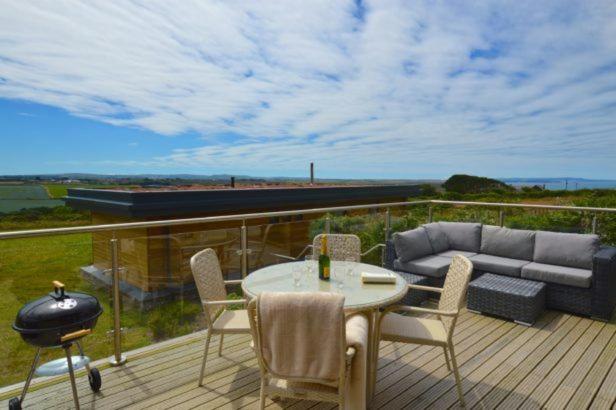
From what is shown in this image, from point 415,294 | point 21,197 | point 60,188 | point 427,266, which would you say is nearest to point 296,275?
point 415,294

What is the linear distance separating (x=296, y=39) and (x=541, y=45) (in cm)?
491

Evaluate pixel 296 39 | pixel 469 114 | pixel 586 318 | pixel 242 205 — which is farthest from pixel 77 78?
pixel 586 318

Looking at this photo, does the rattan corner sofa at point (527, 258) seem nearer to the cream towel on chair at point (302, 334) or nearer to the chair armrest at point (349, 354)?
the chair armrest at point (349, 354)

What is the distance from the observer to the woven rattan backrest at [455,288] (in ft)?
7.70

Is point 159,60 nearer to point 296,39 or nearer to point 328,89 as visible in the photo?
point 296,39

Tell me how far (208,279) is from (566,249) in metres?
4.37

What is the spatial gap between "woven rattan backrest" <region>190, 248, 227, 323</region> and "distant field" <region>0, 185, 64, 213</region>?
16550 mm

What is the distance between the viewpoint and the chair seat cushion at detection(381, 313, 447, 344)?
240cm

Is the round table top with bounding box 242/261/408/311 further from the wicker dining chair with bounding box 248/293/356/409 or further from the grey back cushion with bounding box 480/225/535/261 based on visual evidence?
the grey back cushion with bounding box 480/225/535/261

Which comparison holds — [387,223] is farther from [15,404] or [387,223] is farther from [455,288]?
[15,404]

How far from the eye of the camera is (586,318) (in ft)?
13.3

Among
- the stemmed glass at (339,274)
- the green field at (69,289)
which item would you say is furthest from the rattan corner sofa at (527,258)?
the stemmed glass at (339,274)

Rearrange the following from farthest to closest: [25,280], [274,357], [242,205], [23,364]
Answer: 1. [242,205]
2. [25,280]
3. [23,364]
4. [274,357]

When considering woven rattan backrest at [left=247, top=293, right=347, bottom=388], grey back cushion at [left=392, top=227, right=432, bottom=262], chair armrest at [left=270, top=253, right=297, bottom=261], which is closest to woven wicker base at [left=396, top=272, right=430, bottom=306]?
grey back cushion at [left=392, top=227, right=432, bottom=262]
